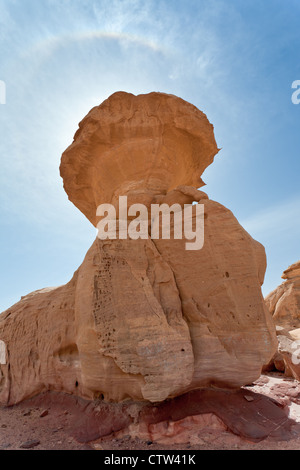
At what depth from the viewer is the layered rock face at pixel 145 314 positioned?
4.79 metres

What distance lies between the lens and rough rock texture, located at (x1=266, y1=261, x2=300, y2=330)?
1647cm

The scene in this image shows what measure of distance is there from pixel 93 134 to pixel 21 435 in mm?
7513

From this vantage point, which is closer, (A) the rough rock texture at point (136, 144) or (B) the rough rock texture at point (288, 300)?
(A) the rough rock texture at point (136, 144)

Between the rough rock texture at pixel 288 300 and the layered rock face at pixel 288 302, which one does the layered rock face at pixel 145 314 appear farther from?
the rough rock texture at pixel 288 300

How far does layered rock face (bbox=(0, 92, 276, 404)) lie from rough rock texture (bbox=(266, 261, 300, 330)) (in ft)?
41.2

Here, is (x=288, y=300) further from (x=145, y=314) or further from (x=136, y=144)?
(x=145, y=314)

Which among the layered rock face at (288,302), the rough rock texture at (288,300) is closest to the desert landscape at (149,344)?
the layered rock face at (288,302)

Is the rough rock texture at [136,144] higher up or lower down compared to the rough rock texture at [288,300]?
higher up

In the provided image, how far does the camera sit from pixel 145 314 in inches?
198

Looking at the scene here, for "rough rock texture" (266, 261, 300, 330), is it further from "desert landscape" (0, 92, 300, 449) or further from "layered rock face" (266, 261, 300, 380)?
"desert landscape" (0, 92, 300, 449)

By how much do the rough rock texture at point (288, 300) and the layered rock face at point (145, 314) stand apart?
12566mm

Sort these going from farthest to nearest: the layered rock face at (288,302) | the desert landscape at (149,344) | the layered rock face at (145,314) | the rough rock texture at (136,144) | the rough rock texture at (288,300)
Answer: the rough rock texture at (288,300) < the layered rock face at (288,302) < the rough rock texture at (136,144) < the layered rock face at (145,314) < the desert landscape at (149,344)

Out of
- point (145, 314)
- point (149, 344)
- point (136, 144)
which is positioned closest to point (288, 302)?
point (136, 144)

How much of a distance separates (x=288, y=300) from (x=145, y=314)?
15.6 m
